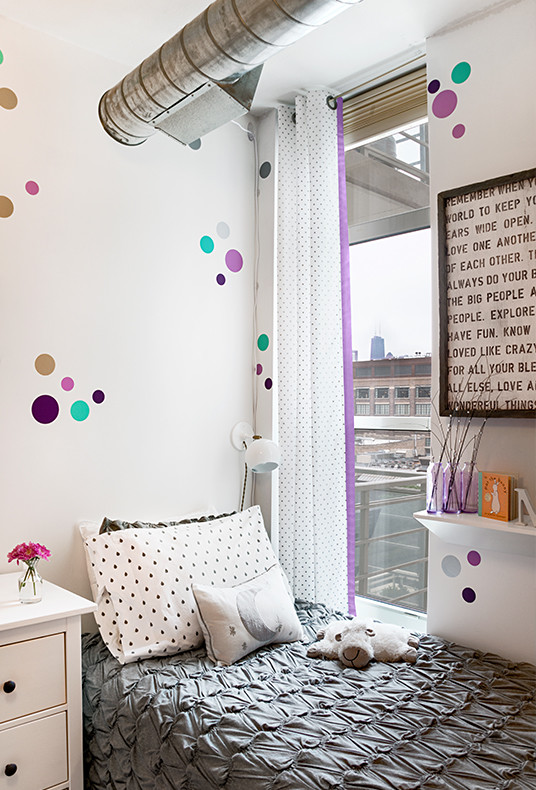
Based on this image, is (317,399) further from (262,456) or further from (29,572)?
(29,572)

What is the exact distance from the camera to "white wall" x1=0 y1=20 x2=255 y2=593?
214 centimetres

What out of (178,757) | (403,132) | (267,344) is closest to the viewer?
(178,757)

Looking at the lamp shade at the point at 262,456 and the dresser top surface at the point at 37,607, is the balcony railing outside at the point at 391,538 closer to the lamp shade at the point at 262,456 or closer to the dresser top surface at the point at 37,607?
the lamp shade at the point at 262,456

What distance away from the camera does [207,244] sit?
8.83ft

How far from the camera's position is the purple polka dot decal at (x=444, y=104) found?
2.19 m

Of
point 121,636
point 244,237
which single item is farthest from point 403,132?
point 121,636

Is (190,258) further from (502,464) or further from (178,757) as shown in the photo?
(178,757)

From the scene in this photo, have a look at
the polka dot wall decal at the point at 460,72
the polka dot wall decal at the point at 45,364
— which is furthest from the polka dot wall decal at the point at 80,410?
the polka dot wall decal at the point at 460,72

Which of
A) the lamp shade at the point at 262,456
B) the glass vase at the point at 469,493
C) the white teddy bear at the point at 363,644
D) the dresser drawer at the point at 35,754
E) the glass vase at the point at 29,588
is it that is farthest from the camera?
the lamp shade at the point at 262,456

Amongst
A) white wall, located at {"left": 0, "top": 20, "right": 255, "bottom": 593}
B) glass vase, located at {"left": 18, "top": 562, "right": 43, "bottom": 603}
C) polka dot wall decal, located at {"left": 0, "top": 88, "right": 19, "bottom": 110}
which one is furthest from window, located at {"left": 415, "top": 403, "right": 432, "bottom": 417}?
polka dot wall decal, located at {"left": 0, "top": 88, "right": 19, "bottom": 110}

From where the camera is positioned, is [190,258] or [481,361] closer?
[481,361]

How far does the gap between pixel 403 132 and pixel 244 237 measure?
2.63ft

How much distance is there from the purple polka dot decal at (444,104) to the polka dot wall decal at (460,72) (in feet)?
0.14

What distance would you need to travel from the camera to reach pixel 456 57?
2.17m
